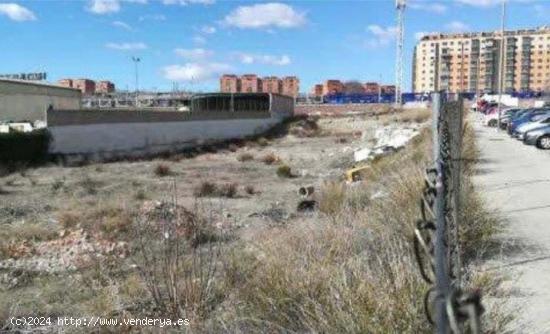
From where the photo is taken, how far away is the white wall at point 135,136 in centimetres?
4847

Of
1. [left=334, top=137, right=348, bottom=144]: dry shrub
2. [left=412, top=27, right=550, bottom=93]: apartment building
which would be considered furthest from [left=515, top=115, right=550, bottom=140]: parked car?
[left=412, top=27, right=550, bottom=93]: apartment building

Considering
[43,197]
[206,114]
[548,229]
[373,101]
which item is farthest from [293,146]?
[373,101]

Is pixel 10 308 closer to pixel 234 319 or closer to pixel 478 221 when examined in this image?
pixel 234 319

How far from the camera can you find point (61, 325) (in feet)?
30.9

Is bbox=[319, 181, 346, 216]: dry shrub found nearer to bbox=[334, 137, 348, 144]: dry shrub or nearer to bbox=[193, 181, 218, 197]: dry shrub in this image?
bbox=[193, 181, 218, 197]: dry shrub

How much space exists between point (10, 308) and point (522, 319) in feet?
24.1

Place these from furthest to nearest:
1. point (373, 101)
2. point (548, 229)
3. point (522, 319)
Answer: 1. point (373, 101)
2. point (548, 229)
3. point (522, 319)

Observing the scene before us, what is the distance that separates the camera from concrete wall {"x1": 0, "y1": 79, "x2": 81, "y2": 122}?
224ft

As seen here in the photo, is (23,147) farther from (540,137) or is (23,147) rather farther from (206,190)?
(540,137)

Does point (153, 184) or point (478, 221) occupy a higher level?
point (478, 221)

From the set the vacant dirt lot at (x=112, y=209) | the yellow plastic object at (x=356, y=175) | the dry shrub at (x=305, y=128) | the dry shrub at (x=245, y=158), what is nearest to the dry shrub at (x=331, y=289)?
the vacant dirt lot at (x=112, y=209)

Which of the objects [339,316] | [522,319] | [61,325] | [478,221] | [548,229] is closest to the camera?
[339,316]

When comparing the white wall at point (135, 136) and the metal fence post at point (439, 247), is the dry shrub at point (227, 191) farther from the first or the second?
the metal fence post at point (439, 247)

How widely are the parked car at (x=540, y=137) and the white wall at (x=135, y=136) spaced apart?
27.6 metres
